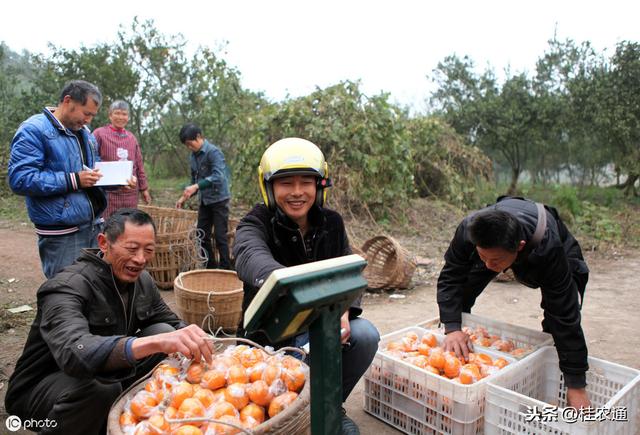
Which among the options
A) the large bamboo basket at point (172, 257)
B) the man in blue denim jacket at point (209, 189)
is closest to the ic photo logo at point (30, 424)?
the large bamboo basket at point (172, 257)

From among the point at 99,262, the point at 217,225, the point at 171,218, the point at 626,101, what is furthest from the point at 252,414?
the point at 626,101

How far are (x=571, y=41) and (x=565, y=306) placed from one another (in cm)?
1566

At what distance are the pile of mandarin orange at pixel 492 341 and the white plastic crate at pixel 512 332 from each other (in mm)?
35

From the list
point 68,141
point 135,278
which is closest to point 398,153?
point 68,141

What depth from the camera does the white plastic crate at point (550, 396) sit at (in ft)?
7.08

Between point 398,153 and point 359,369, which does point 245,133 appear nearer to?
point 398,153

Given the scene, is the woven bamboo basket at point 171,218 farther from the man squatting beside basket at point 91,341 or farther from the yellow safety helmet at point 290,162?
the yellow safety helmet at point 290,162

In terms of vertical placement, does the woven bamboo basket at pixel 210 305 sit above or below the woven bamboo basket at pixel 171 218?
below

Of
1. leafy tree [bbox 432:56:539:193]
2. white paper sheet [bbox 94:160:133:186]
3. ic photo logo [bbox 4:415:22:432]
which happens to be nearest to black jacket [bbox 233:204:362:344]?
ic photo logo [bbox 4:415:22:432]

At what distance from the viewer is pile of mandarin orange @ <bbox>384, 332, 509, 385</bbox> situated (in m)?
2.60

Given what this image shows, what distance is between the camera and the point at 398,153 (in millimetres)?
9102

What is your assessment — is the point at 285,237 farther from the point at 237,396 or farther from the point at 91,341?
the point at 91,341

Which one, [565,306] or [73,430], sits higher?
[565,306]

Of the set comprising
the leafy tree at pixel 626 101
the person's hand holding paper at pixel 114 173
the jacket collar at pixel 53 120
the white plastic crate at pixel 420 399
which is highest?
the leafy tree at pixel 626 101
